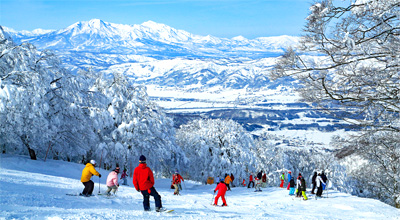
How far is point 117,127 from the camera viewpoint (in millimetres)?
28328

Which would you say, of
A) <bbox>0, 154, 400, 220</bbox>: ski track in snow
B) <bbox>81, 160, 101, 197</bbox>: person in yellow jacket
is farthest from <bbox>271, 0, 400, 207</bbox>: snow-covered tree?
<bbox>81, 160, 101, 197</bbox>: person in yellow jacket

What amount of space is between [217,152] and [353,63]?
94.7 feet

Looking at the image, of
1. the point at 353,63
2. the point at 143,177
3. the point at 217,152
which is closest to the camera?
the point at 353,63

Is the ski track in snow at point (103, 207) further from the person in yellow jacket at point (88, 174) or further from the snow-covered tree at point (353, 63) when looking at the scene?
the snow-covered tree at point (353, 63)

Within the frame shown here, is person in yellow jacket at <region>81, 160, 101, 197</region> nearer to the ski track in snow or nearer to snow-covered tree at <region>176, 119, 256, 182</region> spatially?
the ski track in snow

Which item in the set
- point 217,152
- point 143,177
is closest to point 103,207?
point 143,177

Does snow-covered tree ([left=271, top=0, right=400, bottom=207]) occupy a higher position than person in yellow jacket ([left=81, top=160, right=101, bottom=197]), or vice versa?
snow-covered tree ([left=271, top=0, right=400, bottom=207])

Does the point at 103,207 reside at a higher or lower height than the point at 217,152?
lower

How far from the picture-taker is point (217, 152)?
117ft

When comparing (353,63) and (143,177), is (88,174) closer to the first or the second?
(143,177)

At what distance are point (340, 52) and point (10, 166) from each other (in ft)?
59.7

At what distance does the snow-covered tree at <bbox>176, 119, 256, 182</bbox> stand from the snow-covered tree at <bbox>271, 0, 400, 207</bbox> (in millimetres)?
26228

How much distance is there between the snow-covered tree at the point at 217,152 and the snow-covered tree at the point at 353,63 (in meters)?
26.2

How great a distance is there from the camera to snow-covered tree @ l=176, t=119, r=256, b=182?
3488 centimetres
